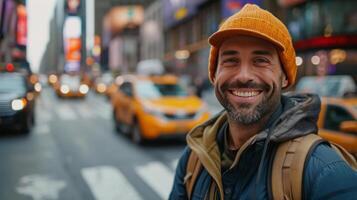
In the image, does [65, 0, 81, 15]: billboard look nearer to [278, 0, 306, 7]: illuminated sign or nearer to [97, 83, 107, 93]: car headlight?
[97, 83, 107, 93]: car headlight

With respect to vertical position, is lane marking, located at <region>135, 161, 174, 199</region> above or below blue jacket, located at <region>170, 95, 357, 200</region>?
below

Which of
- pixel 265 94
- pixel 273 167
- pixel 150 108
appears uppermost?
pixel 265 94

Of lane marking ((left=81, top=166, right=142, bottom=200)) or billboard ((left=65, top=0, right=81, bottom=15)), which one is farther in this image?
billboard ((left=65, top=0, right=81, bottom=15))

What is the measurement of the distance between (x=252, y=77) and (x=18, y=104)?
40.1 feet

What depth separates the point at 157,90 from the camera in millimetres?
12867

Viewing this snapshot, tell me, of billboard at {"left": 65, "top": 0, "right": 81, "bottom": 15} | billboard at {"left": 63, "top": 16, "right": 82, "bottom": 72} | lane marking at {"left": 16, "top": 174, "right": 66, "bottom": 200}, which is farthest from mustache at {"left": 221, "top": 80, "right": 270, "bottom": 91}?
billboard at {"left": 65, "top": 0, "right": 81, "bottom": 15}

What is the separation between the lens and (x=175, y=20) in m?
53.7

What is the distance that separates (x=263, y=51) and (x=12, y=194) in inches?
238

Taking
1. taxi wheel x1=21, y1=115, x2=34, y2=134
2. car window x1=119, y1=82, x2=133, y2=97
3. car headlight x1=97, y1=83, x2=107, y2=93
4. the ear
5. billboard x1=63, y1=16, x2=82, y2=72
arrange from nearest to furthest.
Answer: the ear
car window x1=119, y1=82, x2=133, y2=97
taxi wheel x1=21, y1=115, x2=34, y2=134
car headlight x1=97, y1=83, x2=107, y2=93
billboard x1=63, y1=16, x2=82, y2=72

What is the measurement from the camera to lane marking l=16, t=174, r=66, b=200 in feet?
23.0

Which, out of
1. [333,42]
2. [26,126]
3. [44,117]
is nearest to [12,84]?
[26,126]

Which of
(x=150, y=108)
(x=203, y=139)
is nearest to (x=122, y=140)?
(x=150, y=108)

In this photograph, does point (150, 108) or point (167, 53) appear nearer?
point (150, 108)

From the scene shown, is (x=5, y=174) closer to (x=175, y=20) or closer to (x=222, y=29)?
(x=222, y=29)
